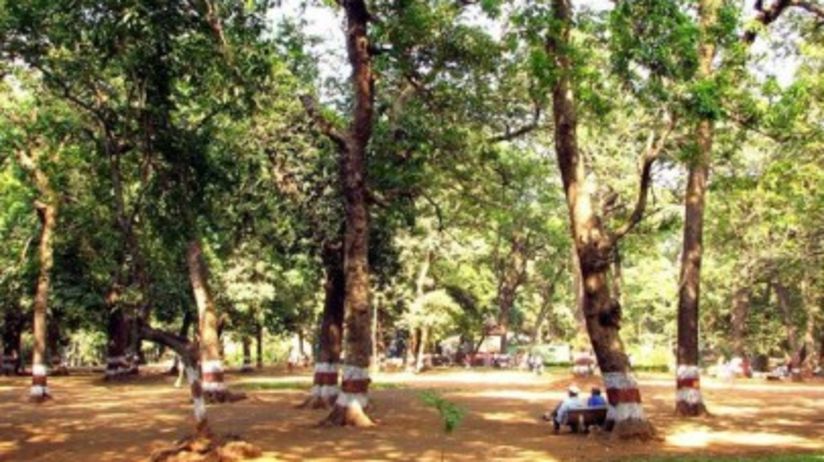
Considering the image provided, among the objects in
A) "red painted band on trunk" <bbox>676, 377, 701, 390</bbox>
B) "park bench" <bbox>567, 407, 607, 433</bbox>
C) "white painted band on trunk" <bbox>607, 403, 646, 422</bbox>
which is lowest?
"park bench" <bbox>567, 407, 607, 433</bbox>

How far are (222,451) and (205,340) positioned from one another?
13300 millimetres

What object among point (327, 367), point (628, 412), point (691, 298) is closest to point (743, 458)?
point (628, 412)

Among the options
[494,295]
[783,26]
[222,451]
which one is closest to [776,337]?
[494,295]

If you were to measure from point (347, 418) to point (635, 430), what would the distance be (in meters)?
6.14

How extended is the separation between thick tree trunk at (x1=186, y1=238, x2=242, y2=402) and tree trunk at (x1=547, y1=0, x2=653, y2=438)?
1363 cm

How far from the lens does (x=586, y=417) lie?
17.8 meters

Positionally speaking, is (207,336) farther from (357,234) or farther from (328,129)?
(328,129)

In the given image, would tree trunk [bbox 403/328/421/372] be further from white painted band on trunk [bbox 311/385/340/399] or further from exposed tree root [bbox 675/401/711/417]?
exposed tree root [bbox 675/401/711/417]

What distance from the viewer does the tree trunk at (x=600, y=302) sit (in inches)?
644

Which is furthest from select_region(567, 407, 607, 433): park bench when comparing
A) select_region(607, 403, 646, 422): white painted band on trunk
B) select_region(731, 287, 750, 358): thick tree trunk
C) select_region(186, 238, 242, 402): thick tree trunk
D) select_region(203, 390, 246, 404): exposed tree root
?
select_region(731, 287, 750, 358): thick tree trunk

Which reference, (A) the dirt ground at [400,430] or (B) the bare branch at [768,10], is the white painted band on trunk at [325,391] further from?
(B) the bare branch at [768,10]

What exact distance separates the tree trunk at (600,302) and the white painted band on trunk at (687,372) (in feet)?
15.0

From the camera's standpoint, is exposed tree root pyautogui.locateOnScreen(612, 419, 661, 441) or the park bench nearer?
exposed tree root pyautogui.locateOnScreen(612, 419, 661, 441)

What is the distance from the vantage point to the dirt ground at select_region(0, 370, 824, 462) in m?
15.3
